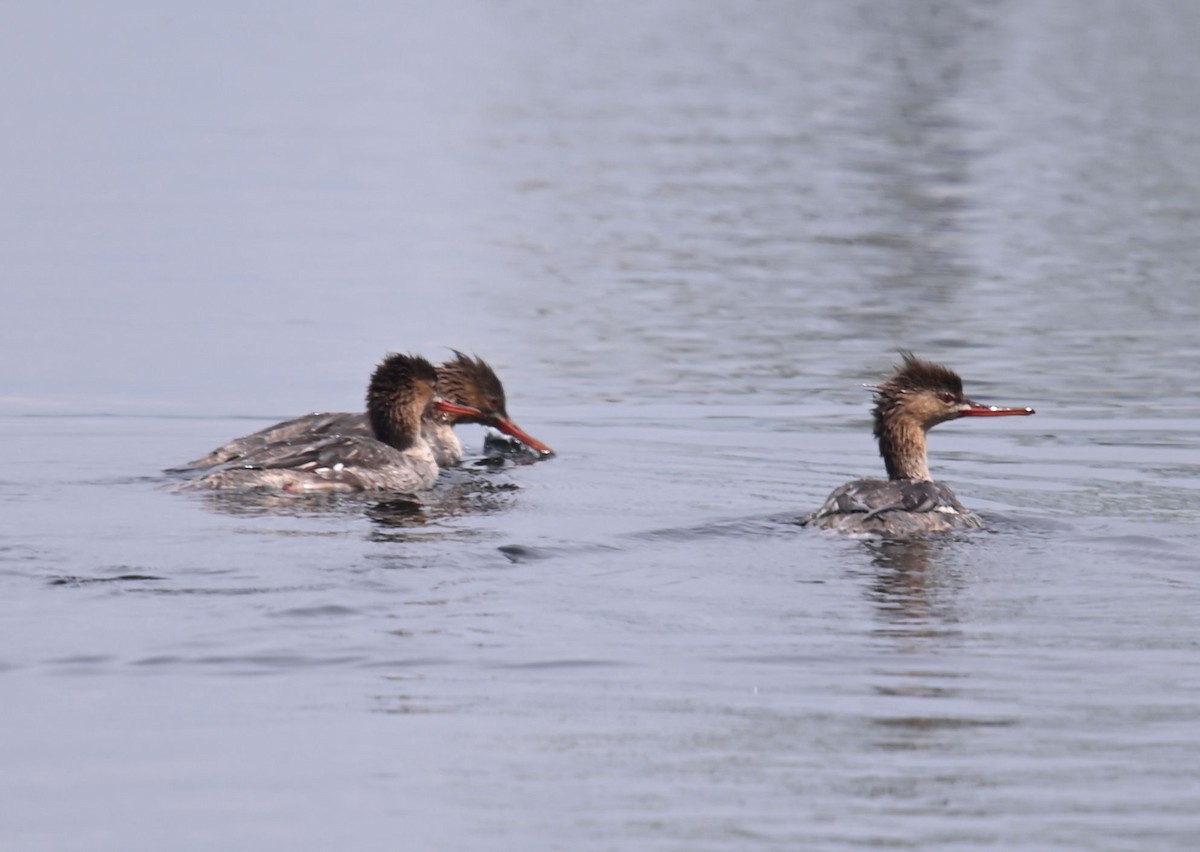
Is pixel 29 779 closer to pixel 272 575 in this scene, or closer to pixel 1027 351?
pixel 272 575

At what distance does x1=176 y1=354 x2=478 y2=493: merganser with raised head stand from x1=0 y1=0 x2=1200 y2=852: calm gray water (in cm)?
36

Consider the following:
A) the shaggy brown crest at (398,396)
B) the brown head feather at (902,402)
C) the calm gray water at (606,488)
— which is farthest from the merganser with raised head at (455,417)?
the brown head feather at (902,402)

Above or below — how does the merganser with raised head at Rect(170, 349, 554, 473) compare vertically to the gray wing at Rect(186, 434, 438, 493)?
above

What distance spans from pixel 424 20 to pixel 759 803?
1921 inches

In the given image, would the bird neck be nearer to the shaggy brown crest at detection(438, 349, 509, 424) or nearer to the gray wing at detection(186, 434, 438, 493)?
the gray wing at detection(186, 434, 438, 493)

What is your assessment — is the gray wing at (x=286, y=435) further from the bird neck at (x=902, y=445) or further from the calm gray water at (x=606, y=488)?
the bird neck at (x=902, y=445)

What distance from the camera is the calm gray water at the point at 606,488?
6.62m

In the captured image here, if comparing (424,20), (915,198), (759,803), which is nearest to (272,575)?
(759,803)

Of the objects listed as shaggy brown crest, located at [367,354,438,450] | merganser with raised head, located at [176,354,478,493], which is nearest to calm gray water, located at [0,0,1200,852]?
merganser with raised head, located at [176,354,478,493]

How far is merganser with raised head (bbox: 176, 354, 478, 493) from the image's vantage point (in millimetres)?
11602

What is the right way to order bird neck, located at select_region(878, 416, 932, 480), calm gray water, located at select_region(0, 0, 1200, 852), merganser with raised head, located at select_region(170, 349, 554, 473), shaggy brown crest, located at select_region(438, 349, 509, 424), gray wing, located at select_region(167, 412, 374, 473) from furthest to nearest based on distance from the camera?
shaggy brown crest, located at select_region(438, 349, 509, 424), merganser with raised head, located at select_region(170, 349, 554, 473), gray wing, located at select_region(167, 412, 374, 473), bird neck, located at select_region(878, 416, 932, 480), calm gray water, located at select_region(0, 0, 1200, 852)

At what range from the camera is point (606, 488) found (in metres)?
11.7

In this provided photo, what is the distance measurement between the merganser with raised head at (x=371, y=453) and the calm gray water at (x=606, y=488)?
36cm

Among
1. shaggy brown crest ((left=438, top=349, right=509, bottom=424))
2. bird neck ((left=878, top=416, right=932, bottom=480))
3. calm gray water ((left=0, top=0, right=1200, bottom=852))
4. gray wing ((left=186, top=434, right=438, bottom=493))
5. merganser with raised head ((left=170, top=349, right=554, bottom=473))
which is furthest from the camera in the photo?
shaggy brown crest ((left=438, top=349, right=509, bottom=424))
